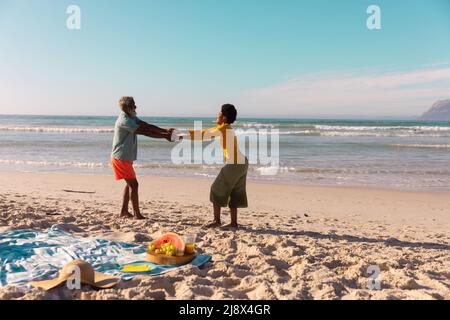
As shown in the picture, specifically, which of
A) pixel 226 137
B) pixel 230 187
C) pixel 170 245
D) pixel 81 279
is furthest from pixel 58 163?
pixel 81 279

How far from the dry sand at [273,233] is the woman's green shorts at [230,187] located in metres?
0.44

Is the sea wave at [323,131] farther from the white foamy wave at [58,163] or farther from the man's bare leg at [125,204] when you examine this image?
the man's bare leg at [125,204]

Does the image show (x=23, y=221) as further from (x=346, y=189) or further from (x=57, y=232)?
(x=346, y=189)

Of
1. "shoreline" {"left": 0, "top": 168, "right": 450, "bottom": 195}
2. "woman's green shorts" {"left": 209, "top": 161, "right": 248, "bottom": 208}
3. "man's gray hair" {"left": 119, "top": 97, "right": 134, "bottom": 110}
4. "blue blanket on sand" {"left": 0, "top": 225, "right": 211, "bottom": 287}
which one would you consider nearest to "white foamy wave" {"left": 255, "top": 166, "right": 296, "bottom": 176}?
"shoreline" {"left": 0, "top": 168, "right": 450, "bottom": 195}

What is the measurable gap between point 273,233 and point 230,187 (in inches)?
34.8

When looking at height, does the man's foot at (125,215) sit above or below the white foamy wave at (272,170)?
below

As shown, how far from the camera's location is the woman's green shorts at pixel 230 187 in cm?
614

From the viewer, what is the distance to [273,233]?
6.21 metres

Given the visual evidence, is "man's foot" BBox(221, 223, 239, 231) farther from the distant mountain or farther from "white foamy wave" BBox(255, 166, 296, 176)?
the distant mountain

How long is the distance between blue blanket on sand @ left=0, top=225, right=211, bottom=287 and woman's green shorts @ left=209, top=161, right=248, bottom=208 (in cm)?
149

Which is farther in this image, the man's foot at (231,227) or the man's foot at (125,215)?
the man's foot at (125,215)

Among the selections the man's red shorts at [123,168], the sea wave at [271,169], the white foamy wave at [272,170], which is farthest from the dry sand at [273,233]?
the sea wave at [271,169]

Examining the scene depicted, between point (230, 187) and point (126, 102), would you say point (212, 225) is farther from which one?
point (126, 102)
